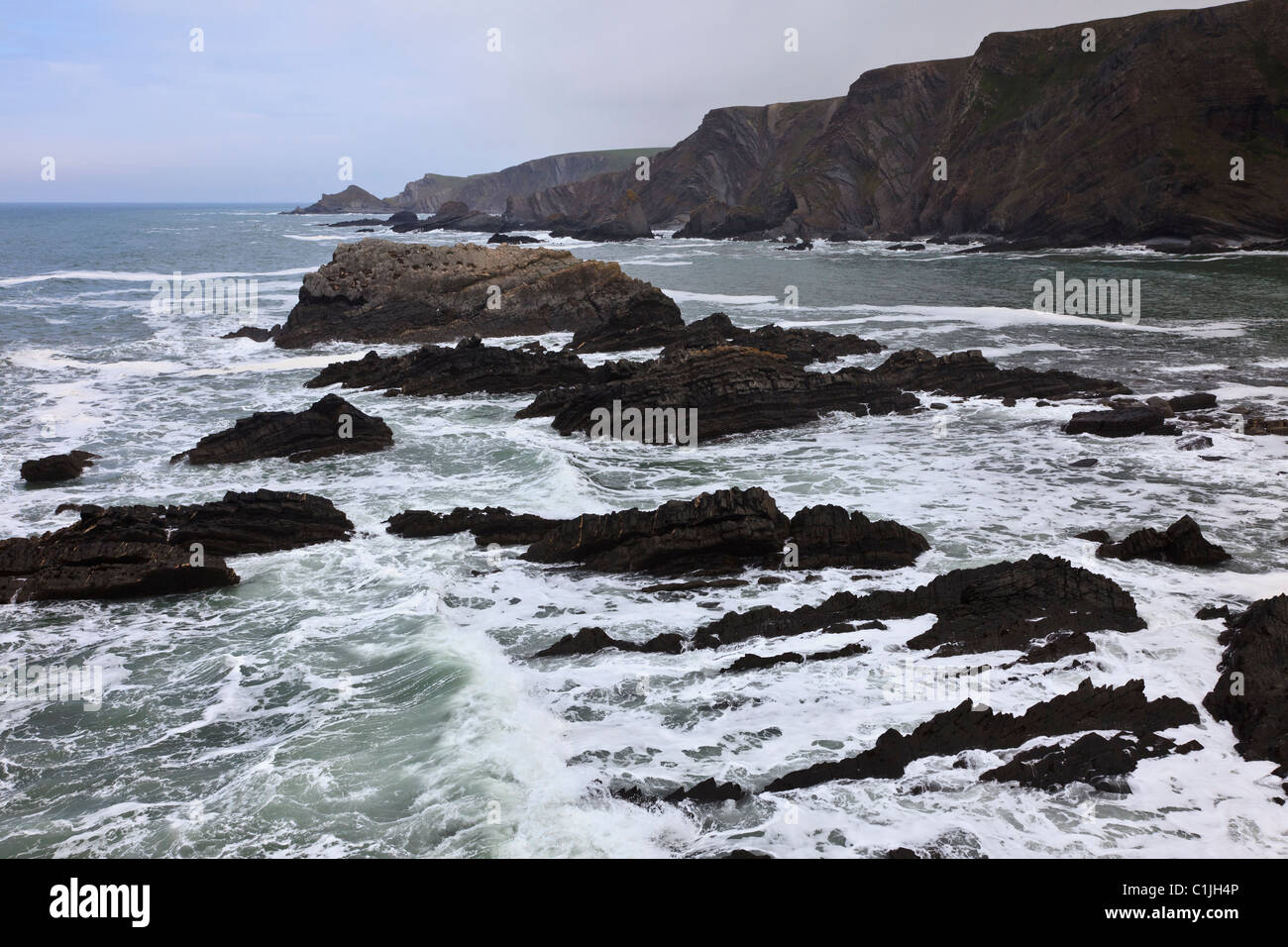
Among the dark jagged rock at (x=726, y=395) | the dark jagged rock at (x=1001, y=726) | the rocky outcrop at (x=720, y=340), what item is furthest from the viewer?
the rocky outcrop at (x=720, y=340)

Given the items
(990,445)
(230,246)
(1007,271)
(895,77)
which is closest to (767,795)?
(990,445)

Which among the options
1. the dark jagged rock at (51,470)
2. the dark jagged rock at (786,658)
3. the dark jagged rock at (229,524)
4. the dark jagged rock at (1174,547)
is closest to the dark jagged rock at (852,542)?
the dark jagged rock at (786,658)

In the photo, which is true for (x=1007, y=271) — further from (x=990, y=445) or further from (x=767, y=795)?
(x=767, y=795)

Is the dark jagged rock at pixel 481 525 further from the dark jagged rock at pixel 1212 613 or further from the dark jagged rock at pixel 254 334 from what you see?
the dark jagged rock at pixel 254 334

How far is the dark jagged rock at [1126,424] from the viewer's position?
771 inches

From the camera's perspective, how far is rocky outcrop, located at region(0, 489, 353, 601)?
1271cm

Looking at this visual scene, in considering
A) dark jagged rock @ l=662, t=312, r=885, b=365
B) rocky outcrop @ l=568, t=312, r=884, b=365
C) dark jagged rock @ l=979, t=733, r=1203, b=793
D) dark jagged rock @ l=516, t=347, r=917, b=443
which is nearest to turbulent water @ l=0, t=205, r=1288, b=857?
dark jagged rock @ l=979, t=733, r=1203, b=793

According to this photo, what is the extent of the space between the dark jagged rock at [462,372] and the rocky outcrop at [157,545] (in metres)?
11.9

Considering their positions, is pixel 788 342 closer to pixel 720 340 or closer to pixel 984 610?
pixel 720 340

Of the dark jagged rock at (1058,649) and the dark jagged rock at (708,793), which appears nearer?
the dark jagged rock at (708,793)

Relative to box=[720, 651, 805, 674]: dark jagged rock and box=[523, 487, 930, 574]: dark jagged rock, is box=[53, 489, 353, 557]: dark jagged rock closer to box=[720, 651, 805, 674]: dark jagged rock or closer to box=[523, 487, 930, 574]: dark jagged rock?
box=[523, 487, 930, 574]: dark jagged rock

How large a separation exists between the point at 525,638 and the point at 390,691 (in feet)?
6.11

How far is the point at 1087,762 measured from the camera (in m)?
7.95

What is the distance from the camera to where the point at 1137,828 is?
7.16 metres
